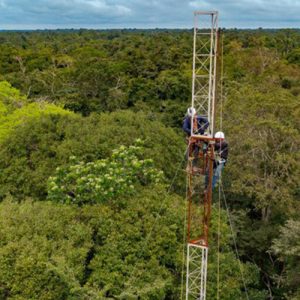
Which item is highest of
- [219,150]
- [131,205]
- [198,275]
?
[219,150]

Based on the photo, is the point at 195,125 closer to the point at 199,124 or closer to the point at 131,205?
the point at 199,124

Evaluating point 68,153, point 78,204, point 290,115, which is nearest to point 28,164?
point 68,153

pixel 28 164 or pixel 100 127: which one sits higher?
pixel 100 127

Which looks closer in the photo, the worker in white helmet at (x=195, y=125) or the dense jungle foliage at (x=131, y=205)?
the worker in white helmet at (x=195, y=125)

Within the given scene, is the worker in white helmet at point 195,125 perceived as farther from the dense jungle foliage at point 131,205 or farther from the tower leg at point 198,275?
the dense jungle foliage at point 131,205

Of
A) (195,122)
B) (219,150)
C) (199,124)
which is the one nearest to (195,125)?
(195,122)

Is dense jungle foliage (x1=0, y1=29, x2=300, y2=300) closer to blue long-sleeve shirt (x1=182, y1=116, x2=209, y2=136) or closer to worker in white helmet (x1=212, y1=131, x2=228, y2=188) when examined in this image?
worker in white helmet (x1=212, y1=131, x2=228, y2=188)

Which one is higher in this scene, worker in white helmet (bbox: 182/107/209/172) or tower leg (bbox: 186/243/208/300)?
worker in white helmet (bbox: 182/107/209/172)

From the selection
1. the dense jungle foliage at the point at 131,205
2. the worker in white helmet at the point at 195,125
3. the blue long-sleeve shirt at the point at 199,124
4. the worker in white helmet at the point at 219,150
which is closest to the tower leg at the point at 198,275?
the dense jungle foliage at the point at 131,205

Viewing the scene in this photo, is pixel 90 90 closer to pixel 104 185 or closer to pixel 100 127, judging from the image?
pixel 100 127

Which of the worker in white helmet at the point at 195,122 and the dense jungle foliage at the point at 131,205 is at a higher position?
the worker in white helmet at the point at 195,122

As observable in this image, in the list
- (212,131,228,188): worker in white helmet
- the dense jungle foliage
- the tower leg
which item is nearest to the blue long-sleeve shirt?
(212,131,228,188): worker in white helmet
